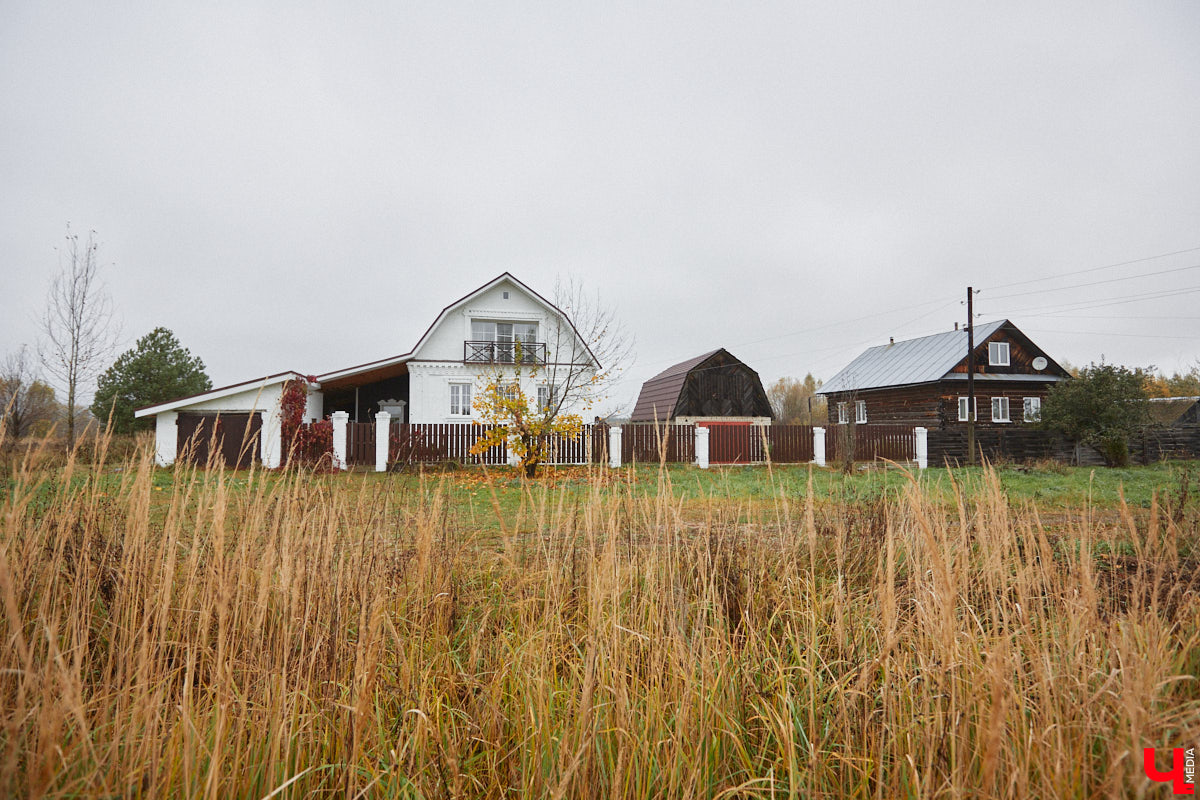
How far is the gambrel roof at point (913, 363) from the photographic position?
1030 inches

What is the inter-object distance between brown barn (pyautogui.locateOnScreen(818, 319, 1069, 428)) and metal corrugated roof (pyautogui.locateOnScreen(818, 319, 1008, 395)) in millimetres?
63

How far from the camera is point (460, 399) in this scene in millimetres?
21266

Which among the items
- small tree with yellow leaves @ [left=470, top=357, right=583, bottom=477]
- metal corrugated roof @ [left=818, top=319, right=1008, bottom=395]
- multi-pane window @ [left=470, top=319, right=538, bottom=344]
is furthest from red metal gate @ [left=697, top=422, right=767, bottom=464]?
metal corrugated roof @ [left=818, top=319, right=1008, bottom=395]

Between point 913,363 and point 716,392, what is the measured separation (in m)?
10.3

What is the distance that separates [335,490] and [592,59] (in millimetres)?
14454

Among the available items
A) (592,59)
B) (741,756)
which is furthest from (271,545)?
(592,59)

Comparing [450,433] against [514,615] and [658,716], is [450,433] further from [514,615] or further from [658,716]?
[658,716]

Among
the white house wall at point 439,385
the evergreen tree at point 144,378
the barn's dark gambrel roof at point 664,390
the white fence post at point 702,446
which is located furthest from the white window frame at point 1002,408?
the evergreen tree at point 144,378

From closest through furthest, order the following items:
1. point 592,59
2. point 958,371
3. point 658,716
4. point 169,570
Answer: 1. point 169,570
2. point 658,716
3. point 592,59
4. point 958,371

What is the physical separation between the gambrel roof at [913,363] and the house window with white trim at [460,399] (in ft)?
58.1

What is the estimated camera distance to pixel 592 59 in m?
14.0

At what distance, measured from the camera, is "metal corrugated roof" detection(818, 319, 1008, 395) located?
2630cm

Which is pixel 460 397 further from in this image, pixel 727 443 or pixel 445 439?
pixel 727 443

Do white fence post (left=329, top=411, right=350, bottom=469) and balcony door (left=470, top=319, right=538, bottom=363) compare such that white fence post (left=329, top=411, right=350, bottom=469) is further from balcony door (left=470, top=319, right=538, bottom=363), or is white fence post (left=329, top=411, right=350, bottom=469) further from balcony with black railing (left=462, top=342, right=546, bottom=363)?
balcony door (left=470, top=319, right=538, bottom=363)
